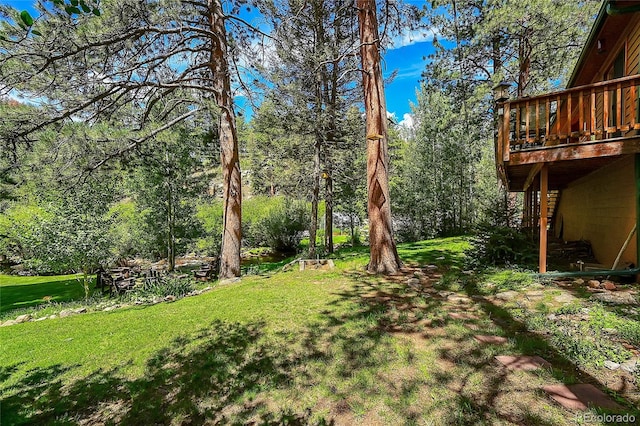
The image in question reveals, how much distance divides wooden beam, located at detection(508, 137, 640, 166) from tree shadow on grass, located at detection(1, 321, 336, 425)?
169 inches

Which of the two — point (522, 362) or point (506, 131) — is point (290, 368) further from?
point (506, 131)

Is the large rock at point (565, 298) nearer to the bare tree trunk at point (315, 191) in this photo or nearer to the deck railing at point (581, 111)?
the deck railing at point (581, 111)

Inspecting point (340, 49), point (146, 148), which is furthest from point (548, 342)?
point (146, 148)

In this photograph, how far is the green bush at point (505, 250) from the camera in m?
5.77

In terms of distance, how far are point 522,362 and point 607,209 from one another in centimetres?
466

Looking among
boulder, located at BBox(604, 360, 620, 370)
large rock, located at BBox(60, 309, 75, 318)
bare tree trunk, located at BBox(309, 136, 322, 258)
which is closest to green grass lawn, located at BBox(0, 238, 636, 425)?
boulder, located at BBox(604, 360, 620, 370)

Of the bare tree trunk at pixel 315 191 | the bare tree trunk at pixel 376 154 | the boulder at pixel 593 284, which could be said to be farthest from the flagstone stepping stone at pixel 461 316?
the bare tree trunk at pixel 315 191

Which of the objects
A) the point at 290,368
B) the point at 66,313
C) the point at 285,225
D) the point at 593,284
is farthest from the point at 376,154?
the point at 285,225

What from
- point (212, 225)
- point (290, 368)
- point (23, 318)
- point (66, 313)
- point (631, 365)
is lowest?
point (23, 318)

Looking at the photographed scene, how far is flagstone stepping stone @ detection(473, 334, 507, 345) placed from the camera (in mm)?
2866

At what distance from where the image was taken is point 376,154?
595 centimetres

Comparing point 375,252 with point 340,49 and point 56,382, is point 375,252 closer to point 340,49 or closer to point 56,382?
point 56,382

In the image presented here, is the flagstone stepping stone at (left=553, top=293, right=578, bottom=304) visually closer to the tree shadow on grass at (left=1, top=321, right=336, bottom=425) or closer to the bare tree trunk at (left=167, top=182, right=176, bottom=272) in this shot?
the tree shadow on grass at (left=1, top=321, right=336, bottom=425)

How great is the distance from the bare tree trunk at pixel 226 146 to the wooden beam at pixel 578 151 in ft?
19.6
